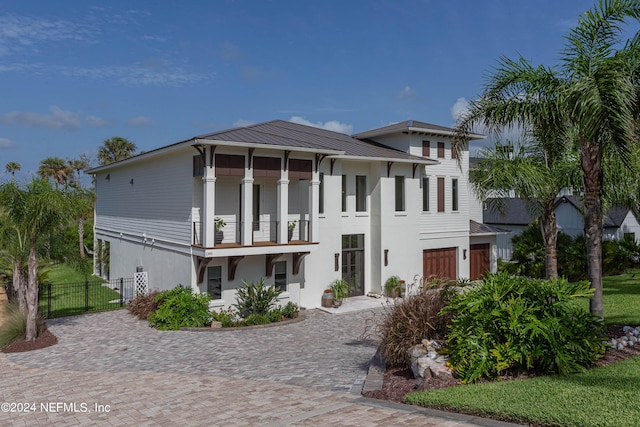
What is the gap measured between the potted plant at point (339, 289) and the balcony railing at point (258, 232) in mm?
2577

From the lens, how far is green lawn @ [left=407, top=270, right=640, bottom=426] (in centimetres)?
581

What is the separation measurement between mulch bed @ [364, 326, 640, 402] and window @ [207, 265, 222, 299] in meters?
9.43

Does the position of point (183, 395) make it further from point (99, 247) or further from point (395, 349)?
point (99, 247)

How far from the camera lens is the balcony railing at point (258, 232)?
16953mm

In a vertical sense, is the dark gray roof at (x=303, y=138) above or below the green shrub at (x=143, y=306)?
above

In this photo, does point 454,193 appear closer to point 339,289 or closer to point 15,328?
point 339,289

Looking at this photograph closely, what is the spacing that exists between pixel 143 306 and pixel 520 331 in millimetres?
14058

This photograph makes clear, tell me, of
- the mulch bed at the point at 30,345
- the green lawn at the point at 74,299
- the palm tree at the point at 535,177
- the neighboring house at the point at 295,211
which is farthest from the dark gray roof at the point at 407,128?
the mulch bed at the point at 30,345

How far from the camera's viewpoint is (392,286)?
2112 centimetres

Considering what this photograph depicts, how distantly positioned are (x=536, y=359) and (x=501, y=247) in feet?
81.4

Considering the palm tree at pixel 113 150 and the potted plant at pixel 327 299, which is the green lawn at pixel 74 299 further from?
the palm tree at pixel 113 150

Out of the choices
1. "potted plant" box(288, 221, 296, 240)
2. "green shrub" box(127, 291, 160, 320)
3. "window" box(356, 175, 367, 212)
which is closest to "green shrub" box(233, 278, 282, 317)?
"potted plant" box(288, 221, 296, 240)

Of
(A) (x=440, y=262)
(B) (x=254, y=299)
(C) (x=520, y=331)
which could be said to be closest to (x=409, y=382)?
(C) (x=520, y=331)

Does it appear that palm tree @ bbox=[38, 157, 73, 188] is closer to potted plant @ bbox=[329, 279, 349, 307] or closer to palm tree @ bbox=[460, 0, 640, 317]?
potted plant @ bbox=[329, 279, 349, 307]
